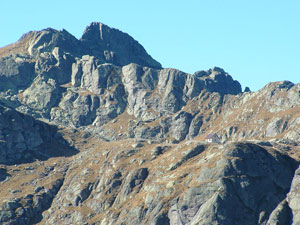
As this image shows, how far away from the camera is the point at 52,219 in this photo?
17800cm

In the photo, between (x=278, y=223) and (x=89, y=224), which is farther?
(x=89, y=224)

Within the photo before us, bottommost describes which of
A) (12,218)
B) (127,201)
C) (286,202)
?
(12,218)

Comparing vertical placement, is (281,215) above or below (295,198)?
below

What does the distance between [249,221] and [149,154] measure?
56.9 m

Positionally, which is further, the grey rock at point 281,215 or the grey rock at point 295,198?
the grey rock at point 281,215

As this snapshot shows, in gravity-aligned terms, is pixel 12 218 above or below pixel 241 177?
below

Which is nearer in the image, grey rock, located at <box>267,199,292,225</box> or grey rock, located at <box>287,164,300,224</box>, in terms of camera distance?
grey rock, located at <box>287,164,300,224</box>

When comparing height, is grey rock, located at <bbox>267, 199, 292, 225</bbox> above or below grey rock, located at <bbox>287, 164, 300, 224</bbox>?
below

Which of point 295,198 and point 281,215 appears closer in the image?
point 281,215

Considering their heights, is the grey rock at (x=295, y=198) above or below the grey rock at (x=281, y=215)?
above

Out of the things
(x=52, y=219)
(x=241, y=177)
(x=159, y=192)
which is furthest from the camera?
(x=52, y=219)

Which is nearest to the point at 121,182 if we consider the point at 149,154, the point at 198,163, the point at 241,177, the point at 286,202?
the point at 149,154

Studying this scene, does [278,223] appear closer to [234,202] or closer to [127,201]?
[234,202]

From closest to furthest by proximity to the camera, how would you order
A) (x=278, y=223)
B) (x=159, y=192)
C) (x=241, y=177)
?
(x=278, y=223) < (x=241, y=177) < (x=159, y=192)
